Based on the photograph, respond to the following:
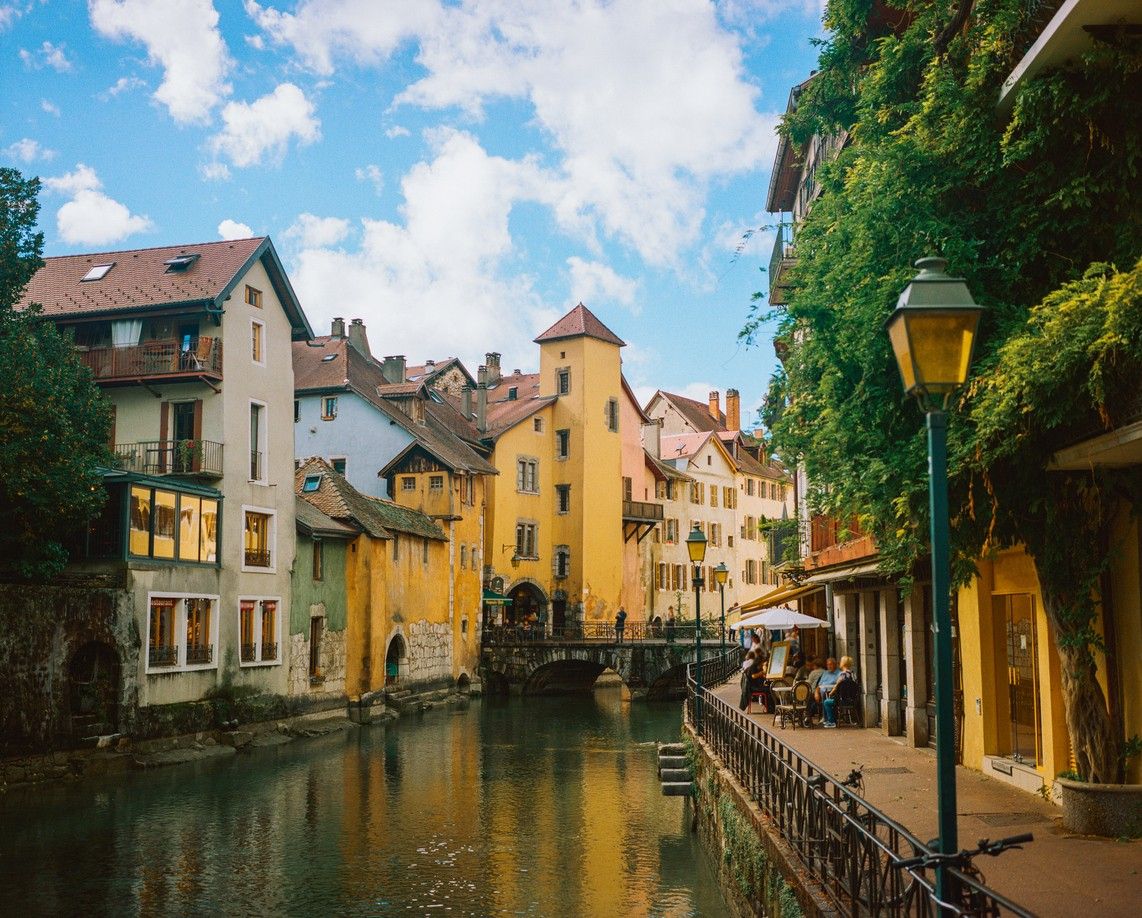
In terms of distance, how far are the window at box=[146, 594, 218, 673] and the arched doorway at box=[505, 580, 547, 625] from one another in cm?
2778

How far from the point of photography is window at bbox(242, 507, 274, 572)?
3418 centimetres

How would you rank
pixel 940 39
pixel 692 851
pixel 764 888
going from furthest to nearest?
pixel 692 851, pixel 940 39, pixel 764 888

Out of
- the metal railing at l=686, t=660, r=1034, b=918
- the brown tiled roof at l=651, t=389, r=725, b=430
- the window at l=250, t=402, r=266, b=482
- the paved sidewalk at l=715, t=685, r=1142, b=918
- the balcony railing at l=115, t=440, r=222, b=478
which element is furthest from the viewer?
the brown tiled roof at l=651, t=389, r=725, b=430

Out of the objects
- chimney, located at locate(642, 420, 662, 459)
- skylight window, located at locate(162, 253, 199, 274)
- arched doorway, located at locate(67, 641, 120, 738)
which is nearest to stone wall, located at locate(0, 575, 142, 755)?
arched doorway, located at locate(67, 641, 120, 738)

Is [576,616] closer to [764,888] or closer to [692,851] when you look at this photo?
[692,851]

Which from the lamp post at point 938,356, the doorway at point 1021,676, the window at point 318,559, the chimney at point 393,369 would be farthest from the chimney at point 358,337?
the lamp post at point 938,356

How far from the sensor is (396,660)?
144 feet

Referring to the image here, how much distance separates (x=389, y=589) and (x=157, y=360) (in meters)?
13.2

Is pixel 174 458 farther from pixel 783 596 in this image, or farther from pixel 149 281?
pixel 783 596

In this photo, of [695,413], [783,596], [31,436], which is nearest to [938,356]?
[31,436]

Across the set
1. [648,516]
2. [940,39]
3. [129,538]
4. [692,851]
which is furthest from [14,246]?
[648,516]

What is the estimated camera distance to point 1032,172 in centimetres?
1141

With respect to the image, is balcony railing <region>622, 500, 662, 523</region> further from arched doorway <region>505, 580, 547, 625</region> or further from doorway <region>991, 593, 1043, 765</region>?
doorway <region>991, 593, 1043, 765</region>

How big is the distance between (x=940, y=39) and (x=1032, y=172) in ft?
5.98
